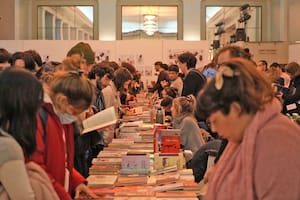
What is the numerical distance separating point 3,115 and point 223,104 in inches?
32.7

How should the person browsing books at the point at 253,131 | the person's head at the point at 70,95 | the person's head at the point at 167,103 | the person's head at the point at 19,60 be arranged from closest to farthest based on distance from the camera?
the person browsing books at the point at 253,131 < the person's head at the point at 70,95 < the person's head at the point at 19,60 < the person's head at the point at 167,103

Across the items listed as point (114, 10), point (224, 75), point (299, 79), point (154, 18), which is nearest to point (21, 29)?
point (114, 10)

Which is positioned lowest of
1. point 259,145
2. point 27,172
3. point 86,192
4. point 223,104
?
point 86,192

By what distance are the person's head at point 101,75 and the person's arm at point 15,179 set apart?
4.09m

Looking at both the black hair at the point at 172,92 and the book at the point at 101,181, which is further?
the black hair at the point at 172,92

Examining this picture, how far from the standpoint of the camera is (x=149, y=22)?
663 inches

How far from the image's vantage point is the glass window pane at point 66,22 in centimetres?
1688

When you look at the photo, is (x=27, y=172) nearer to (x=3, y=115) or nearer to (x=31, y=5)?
(x=3, y=115)

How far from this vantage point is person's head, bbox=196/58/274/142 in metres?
1.84

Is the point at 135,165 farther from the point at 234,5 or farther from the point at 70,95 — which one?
the point at 234,5

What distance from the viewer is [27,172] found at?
2.15 metres

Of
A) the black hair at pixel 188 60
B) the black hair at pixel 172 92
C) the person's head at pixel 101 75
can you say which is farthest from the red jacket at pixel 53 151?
the black hair at pixel 172 92

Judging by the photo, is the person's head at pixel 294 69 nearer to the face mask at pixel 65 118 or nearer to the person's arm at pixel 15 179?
the face mask at pixel 65 118

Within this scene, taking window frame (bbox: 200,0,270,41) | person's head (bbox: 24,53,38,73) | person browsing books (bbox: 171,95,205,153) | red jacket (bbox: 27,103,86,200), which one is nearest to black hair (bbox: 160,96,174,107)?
person browsing books (bbox: 171,95,205,153)
